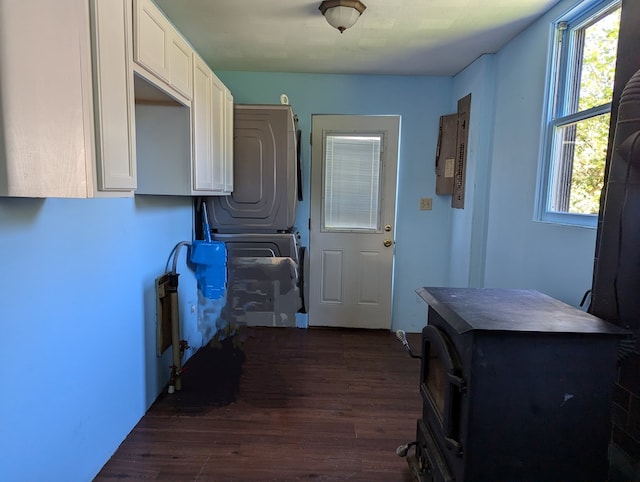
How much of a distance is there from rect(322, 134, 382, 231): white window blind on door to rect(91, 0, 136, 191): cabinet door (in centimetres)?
224

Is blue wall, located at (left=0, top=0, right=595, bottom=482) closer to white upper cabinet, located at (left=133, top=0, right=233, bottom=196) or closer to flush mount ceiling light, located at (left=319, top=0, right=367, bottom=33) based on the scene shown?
white upper cabinet, located at (left=133, top=0, right=233, bottom=196)

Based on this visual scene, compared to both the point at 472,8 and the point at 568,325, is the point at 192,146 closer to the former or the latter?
the point at 472,8

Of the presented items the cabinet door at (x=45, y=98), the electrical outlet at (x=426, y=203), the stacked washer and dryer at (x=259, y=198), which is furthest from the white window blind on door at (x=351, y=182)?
the cabinet door at (x=45, y=98)

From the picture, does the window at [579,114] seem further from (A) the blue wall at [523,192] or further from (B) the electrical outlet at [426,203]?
(B) the electrical outlet at [426,203]

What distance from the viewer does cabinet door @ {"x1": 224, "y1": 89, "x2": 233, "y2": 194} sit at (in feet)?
8.78

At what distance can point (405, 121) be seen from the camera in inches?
133

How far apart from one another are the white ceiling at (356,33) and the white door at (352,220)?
56 cm

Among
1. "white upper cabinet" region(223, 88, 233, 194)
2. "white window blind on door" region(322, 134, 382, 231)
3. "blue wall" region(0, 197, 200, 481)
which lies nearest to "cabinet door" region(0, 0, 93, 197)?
"blue wall" region(0, 197, 200, 481)

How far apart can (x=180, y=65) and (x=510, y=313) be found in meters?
1.86

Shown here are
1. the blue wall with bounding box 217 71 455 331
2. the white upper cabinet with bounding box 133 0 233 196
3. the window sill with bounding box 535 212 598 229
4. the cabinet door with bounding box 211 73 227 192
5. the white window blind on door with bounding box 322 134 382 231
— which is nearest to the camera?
the white upper cabinet with bounding box 133 0 233 196

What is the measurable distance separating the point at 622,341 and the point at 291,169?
7.46ft

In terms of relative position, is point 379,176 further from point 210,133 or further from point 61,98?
point 61,98

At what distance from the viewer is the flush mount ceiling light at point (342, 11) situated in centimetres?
199

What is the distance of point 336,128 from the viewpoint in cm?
337
